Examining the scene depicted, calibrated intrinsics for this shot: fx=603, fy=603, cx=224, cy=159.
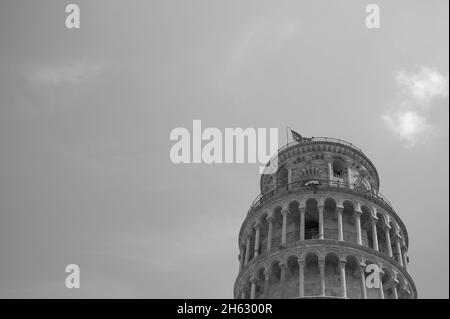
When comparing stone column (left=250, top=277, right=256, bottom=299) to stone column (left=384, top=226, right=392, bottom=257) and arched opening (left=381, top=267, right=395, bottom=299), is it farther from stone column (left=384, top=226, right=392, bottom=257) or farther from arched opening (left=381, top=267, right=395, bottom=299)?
stone column (left=384, top=226, right=392, bottom=257)

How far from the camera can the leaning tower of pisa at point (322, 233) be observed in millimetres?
45000

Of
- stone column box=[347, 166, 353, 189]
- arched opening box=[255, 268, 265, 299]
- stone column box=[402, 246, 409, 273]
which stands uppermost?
stone column box=[347, 166, 353, 189]

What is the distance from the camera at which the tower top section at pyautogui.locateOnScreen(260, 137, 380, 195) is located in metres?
53.9

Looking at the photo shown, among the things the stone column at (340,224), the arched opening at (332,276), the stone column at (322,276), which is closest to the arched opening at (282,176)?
the stone column at (340,224)

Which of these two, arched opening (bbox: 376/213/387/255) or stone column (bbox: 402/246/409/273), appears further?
stone column (bbox: 402/246/409/273)

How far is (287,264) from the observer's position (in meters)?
45.6

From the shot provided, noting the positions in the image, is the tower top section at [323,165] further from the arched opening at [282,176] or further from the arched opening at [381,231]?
the arched opening at [381,231]

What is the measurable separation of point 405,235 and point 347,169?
7.63 meters

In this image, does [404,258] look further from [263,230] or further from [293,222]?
[263,230]

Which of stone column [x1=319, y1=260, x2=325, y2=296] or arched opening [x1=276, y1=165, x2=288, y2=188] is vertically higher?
arched opening [x1=276, y1=165, x2=288, y2=188]

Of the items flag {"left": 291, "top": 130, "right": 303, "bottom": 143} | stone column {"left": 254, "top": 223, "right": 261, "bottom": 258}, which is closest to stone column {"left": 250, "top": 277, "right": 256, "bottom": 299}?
stone column {"left": 254, "top": 223, "right": 261, "bottom": 258}

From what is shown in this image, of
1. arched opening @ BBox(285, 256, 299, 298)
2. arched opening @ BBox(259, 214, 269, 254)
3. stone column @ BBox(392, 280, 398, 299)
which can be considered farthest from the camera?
arched opening @ BBox(259, 214, 269, 254)
